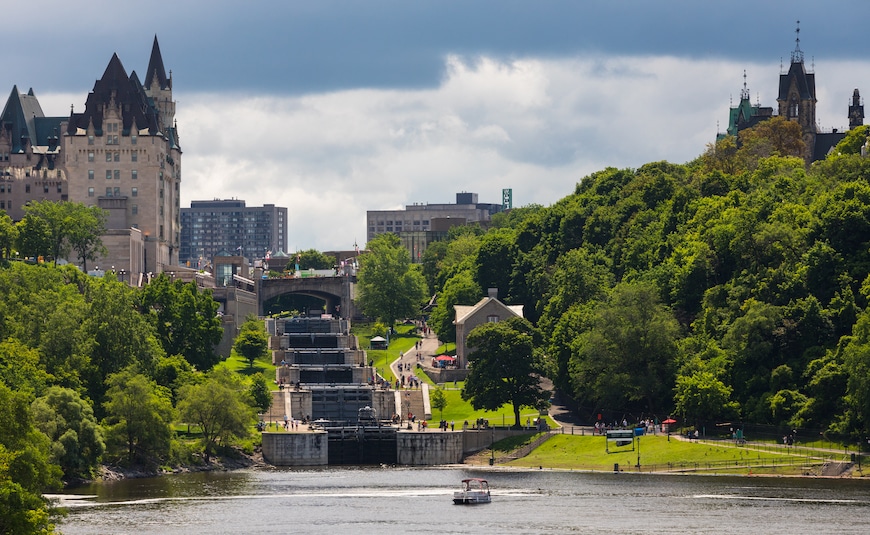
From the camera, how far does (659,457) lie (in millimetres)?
142125

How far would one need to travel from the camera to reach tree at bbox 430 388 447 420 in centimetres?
17200

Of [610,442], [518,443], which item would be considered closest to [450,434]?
[518,443]

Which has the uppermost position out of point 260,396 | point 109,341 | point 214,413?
point 109,341

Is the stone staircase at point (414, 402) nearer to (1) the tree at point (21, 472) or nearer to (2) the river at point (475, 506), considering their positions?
(2) the river at point (475, 506)

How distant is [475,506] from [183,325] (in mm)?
73388

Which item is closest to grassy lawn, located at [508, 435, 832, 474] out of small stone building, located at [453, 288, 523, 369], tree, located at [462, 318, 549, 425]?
tree, located at [462, 318, 549, 425]

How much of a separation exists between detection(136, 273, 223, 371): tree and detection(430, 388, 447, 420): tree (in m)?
24.5

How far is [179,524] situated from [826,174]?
312 feet

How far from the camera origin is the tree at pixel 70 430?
130250 mm

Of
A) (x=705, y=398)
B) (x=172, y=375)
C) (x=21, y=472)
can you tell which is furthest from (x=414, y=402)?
(x=21, y=472)

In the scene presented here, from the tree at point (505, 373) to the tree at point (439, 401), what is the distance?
850 centimetres

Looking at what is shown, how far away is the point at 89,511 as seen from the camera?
11419 centimetres

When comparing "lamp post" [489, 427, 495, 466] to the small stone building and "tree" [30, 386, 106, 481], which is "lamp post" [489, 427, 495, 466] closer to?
the small stone building

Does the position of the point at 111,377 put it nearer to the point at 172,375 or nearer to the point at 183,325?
the point at 172,375
